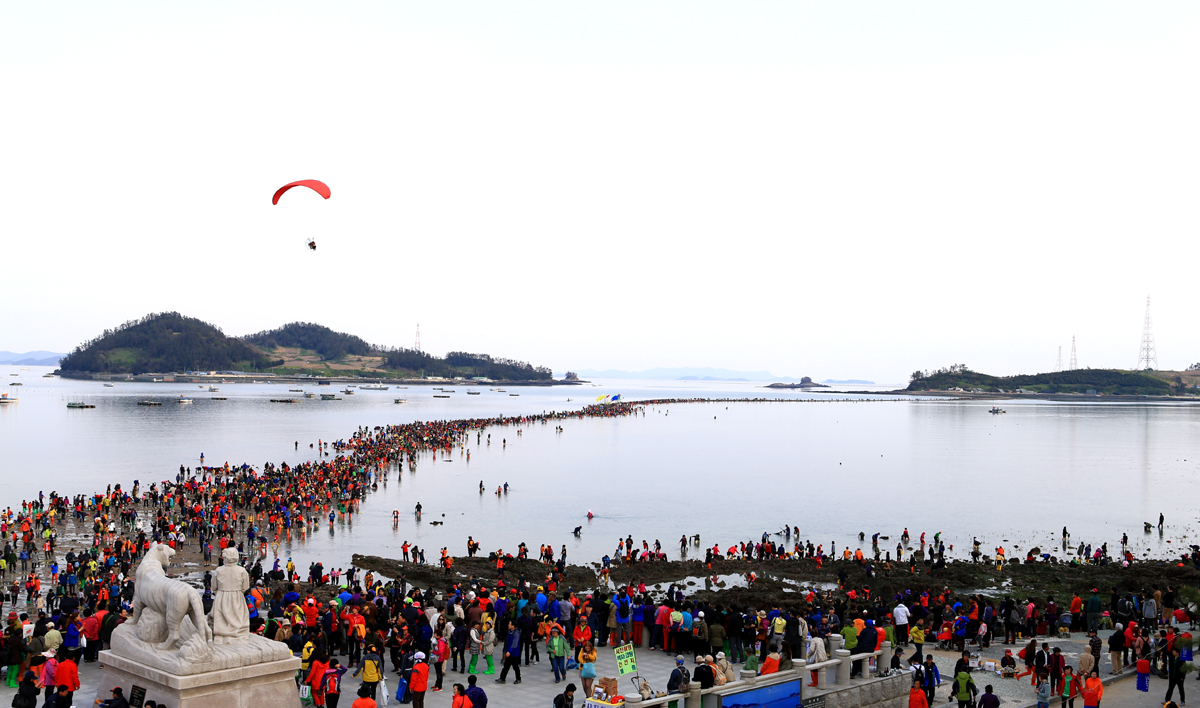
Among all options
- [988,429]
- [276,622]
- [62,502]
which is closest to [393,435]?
[62,502]

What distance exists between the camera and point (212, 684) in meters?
9.88

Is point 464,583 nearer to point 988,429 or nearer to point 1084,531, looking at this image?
point 1084,531

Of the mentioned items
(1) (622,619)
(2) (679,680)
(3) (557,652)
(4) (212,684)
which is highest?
(4) (212,684)

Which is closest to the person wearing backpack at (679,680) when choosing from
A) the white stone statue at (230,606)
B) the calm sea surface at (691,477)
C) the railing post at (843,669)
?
the railing post at (843,669)

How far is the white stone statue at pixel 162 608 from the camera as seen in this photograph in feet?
33.1

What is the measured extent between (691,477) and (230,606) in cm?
5201

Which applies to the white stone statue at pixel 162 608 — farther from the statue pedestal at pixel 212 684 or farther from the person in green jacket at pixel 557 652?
the person in green jacket at pixel 557 652

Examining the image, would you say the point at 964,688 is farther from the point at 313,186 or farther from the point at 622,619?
the point at 313,186

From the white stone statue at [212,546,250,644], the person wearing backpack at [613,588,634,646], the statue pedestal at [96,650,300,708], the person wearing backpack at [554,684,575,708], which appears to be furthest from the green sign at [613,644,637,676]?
the white stone statue at [212,546,250,644]

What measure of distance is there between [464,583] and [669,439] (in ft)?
232

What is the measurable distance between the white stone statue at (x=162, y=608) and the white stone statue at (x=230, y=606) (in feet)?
0.40

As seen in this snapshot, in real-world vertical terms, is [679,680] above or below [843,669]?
above

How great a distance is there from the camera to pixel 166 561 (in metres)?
11.1

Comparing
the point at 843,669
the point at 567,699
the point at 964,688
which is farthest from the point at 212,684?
the point at 964,688
